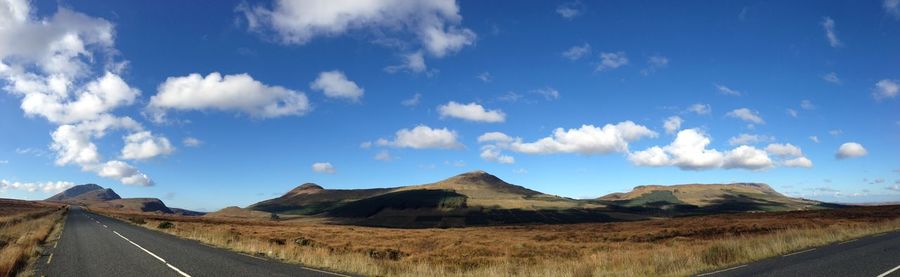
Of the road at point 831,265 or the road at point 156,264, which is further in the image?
the road at point 156,264

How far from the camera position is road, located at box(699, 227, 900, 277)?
15492 millimetres

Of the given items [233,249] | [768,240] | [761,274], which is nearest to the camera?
[761,274]

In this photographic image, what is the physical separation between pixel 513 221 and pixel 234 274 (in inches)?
6291

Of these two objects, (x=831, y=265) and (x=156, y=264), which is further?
(x=156, y=264)

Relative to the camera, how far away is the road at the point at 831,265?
15492 mm

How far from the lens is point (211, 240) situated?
35812 mm

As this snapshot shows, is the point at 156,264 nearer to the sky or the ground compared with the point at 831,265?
nearer to the ground

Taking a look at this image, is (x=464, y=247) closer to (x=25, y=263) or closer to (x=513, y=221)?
(x=25, y=263)

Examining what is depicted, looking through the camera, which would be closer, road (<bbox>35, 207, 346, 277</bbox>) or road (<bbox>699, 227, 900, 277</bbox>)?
road (<bbox>699, 227, 900, 277</bbox>)

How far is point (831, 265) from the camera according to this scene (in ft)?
56.0

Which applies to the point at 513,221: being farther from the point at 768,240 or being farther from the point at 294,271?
the point at 294,271

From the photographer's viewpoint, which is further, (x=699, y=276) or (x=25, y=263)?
(x=25, y=263)

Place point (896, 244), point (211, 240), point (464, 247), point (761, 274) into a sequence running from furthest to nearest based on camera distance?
point (464, 247)
point (211, 240)
point (896, 244)
point (761, 274)

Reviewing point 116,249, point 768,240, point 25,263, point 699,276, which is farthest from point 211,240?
point 768,240
